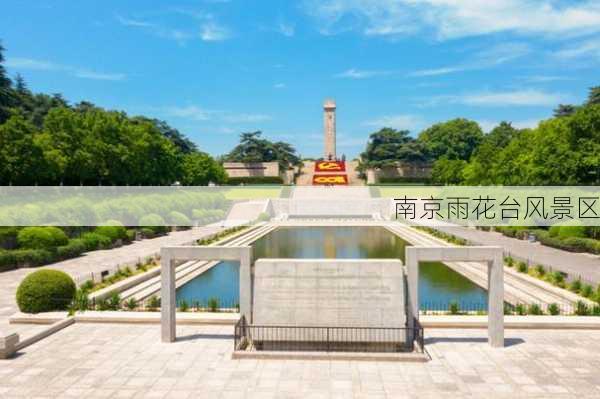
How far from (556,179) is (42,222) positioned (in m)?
32.5

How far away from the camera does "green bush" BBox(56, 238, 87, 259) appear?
27.4m

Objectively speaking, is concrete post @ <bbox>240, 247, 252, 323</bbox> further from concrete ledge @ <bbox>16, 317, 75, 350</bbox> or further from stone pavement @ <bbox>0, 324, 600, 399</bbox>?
concrete ledge @ <bbox>16, 317, 75, 350</bbox>

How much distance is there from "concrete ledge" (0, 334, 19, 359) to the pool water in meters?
6.92

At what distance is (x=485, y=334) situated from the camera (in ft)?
43.6

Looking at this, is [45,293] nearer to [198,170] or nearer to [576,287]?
[576,287]

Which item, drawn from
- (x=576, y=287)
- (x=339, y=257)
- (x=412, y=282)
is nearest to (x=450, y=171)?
(x=339, y=257)

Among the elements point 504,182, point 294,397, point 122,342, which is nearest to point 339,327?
point 294,397

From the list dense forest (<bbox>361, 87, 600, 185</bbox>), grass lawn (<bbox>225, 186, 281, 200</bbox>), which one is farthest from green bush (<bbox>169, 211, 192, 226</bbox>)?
dense forest (<bbox>361, 87, 600, 185</bbox>)

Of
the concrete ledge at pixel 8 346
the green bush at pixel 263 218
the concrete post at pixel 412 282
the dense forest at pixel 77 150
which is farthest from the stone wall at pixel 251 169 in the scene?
the concrete ledge at pixel 8 346

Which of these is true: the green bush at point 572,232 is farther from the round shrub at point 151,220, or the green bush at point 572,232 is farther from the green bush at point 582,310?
the round shrub at point 151,220

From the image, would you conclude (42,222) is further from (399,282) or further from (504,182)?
(504,182)

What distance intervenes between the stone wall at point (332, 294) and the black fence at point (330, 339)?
Answer: 16cm

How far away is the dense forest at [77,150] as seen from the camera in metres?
36.5

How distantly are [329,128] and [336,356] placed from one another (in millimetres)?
78469
